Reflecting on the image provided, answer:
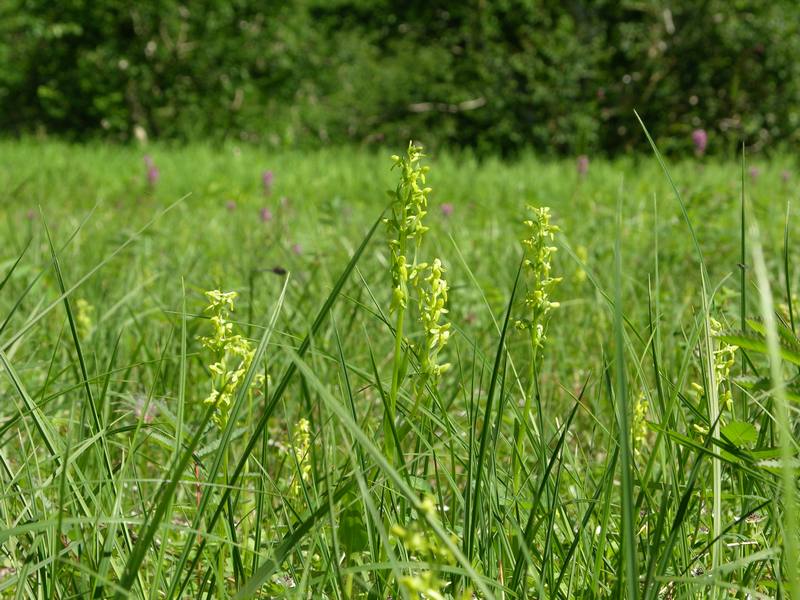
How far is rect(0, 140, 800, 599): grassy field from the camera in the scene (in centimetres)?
97

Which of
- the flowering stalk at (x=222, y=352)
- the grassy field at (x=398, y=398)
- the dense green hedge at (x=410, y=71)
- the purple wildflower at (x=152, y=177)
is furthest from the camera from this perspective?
the dense green hedge at (x=410, y=71)

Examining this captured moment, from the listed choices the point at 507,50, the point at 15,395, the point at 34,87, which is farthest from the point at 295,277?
the point at 34,87

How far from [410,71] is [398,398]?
16031mm

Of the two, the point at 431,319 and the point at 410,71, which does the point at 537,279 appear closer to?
the point at 431,319

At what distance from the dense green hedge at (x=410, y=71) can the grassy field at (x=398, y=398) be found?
224 inches

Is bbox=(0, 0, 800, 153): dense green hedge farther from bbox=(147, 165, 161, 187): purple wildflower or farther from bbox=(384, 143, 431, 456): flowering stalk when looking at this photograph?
bbox=(384, 143, 431, 456): flowering stalk

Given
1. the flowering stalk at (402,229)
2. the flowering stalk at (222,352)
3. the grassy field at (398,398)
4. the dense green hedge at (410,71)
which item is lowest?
the dense green hedge at (410,71)

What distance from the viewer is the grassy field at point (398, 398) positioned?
970 millimetres

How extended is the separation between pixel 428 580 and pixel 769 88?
42.2 ft

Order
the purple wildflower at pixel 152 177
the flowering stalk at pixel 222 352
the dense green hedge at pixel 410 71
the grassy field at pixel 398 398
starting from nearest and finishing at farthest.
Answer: the grassy field at pixel 398 398
the flowering stalk at pixel 222 352
the purple wildflower at pixel 152 177
the dense green hedge at pixel 410 71

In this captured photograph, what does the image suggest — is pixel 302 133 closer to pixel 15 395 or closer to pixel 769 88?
pixel 769 88

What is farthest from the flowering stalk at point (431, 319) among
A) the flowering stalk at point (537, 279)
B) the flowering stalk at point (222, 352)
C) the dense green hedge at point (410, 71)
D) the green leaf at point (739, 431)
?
the dense green hedge at point (410, 71)

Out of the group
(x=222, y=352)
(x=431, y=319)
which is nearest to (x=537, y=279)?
(x=431, y=319)

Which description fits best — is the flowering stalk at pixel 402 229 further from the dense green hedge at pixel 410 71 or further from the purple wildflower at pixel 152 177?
the dense green hedge at pixel 410 71
